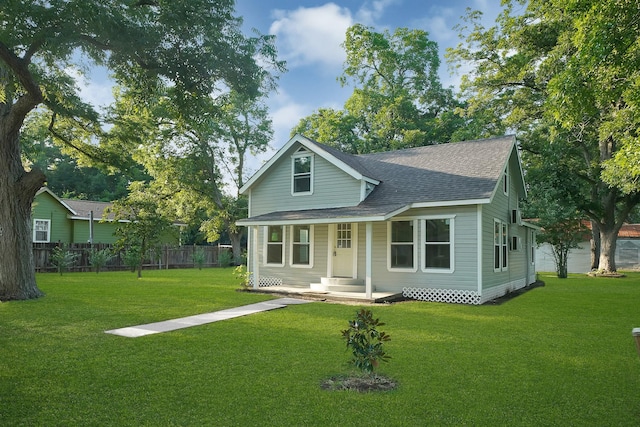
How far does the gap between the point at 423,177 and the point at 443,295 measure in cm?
416

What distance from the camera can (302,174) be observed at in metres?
15.6

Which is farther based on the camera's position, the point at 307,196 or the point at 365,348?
the point at 307,196

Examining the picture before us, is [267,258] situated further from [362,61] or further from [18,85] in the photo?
[362,61]

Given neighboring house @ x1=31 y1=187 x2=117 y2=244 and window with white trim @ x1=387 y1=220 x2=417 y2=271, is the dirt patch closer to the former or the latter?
window with white trim @ x1=387 y1=220 x2=417 y2=271

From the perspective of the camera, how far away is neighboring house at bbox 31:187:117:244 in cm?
2559

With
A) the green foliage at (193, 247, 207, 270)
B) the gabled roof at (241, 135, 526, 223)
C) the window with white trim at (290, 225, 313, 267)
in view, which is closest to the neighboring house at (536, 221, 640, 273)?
the gabled roof at (241, 135, 526, 223)

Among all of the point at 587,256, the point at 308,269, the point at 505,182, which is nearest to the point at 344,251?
the point at 308,269

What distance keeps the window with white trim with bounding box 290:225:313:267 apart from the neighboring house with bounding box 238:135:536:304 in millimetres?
35

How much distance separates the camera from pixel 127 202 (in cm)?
2111

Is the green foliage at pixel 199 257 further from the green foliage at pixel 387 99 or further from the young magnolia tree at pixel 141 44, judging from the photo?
the young magnolia tree at pixel 141 44

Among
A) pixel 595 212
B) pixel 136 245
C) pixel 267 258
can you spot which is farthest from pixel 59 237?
pixel 595 212

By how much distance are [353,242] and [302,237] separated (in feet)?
6.69

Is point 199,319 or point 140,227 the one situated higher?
point 140,227

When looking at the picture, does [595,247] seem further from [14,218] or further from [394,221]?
[14,218]
